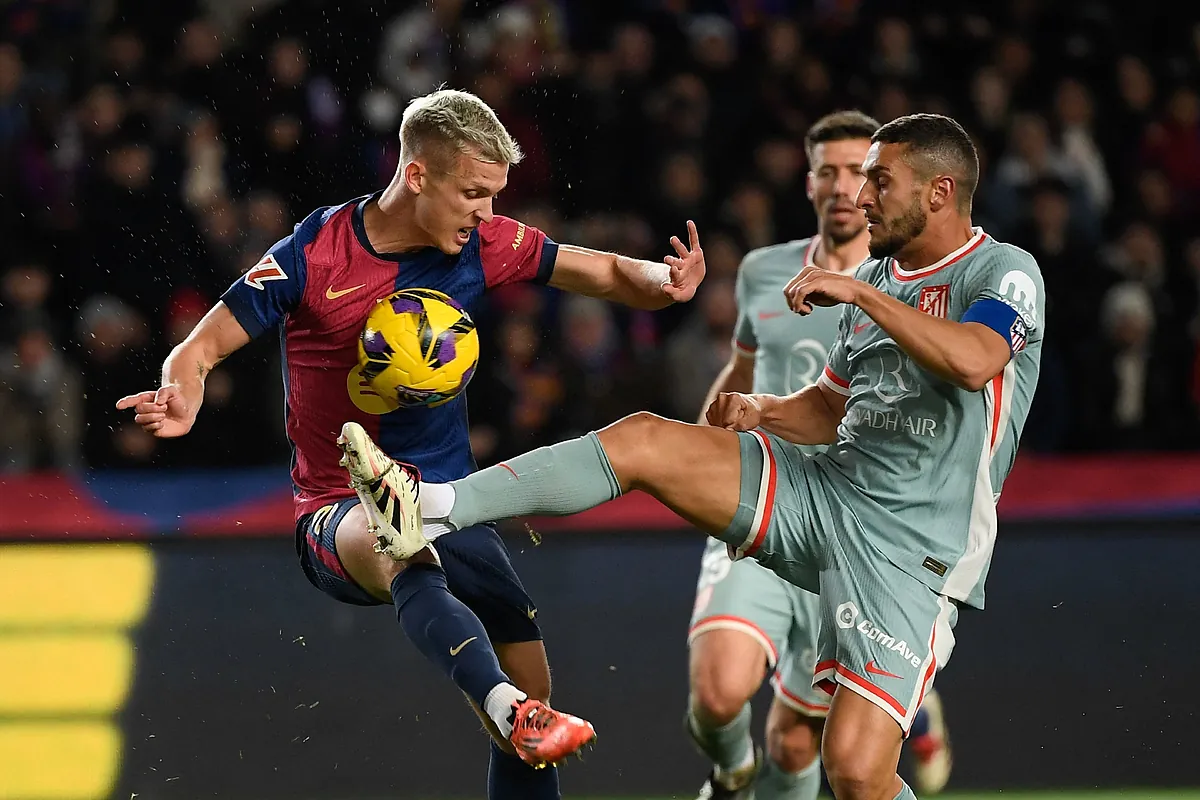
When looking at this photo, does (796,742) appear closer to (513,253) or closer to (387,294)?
(513,253)

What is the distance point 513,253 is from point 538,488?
36.9 inches

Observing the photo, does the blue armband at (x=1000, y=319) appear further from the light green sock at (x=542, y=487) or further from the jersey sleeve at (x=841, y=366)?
the light green sock at (x=542, y=487)

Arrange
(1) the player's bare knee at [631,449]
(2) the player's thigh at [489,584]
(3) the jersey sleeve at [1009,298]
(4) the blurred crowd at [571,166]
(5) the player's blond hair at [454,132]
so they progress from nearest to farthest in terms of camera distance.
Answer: (3) the jersey sleeve at [1009,298], (1) the player's bare knee at [631,449], (5) the player's blond hair at [454,132], (2) the player's thigh at [489,584], (4) the blurred crowd at [571,166]

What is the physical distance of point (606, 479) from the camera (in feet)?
13.9

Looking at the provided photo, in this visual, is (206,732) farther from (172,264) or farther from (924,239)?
(924,239)

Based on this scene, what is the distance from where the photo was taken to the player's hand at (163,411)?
418 cm

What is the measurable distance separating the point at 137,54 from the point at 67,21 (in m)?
0.87

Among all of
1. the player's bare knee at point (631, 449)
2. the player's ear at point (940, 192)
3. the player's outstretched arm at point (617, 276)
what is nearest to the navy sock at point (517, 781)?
the player's bare knee at point (631, 449)

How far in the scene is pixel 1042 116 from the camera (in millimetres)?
9711

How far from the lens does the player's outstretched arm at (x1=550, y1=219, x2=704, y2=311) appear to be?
4.78 metres

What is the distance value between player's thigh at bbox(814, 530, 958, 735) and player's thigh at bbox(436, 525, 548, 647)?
913 mm

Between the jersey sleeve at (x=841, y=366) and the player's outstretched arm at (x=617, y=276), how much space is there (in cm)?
43

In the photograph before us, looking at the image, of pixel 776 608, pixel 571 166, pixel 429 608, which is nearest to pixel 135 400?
pixel 429 608

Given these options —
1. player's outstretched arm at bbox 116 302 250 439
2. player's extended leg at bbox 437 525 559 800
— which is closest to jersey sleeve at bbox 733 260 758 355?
player's extended leg at bbox 437 525 559 800
